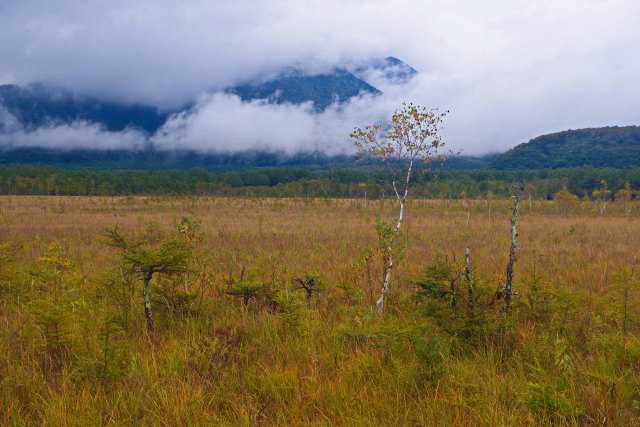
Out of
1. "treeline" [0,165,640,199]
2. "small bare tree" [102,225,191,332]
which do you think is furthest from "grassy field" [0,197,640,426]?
"treeline" [0,165,640,199]

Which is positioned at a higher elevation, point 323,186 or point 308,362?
point 323,186

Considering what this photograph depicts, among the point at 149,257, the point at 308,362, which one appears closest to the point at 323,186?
the point at 149,257

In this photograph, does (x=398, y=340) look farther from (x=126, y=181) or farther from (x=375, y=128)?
(x=126, y=181)

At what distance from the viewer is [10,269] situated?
5465 millimetres

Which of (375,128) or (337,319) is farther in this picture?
(375,128)

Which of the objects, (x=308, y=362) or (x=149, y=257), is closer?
(x=308, y=362)

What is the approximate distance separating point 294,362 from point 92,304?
3.83m

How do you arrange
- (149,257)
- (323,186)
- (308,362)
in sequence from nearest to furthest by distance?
1. (308,362)
2. (149,257)
3. (323,186)

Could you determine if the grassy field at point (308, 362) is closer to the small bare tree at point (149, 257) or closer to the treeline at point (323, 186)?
the small bare tree at point (149, 257)

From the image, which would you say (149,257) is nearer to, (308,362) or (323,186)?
(308,362)

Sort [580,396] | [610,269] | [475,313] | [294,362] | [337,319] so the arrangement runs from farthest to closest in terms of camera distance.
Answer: [610,269] → [337,319] → [475,313] → [294,362] → [580,396]

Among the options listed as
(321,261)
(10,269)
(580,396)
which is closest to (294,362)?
(580,396)

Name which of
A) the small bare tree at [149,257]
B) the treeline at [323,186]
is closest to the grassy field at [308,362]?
the small bare tree at [149,257]

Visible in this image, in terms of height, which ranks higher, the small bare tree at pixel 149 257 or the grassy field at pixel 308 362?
the small bare tree at pixel 149 257
